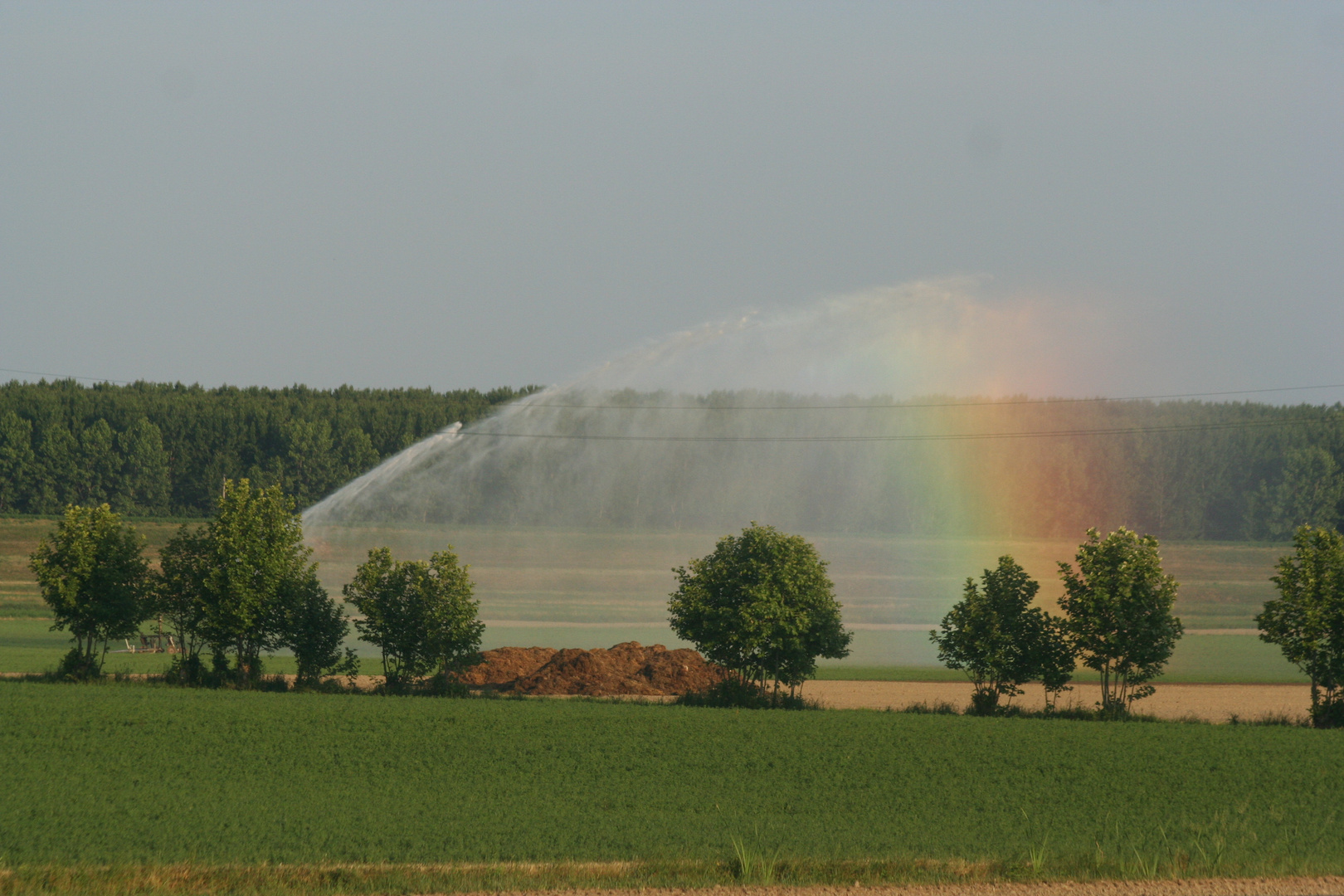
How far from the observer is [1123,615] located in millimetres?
38938

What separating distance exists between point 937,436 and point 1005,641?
61787mm

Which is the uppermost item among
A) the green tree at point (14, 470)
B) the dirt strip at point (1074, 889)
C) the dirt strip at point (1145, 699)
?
the green tree at point (14, 470)

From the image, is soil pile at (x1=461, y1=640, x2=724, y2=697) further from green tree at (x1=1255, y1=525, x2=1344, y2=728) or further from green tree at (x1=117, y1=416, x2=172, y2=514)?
green tree at (x1=117, y1=416, x2=172, y2=514)

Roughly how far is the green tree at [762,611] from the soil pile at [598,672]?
7.40 feet

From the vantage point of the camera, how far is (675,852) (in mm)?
20234

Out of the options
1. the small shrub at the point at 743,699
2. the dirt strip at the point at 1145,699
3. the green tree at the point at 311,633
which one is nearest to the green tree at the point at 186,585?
the green tree at the point at 311,633

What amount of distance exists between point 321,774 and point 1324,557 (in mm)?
35077

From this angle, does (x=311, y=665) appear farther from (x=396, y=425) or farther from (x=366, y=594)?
(x=396, y=425)

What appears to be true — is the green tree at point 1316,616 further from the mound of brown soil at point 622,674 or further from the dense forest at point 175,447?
the dense forest at point 175,447

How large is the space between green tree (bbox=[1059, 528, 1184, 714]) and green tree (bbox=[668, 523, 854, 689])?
8.76 metres

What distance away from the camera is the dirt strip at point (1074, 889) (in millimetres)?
18859

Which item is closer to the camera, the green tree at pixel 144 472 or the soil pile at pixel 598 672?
the soil pile at pixel 598 672

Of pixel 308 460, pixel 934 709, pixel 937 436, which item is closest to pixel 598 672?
pixel 934 709

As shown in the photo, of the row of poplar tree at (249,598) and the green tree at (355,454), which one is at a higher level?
the green tree at (355,454)
